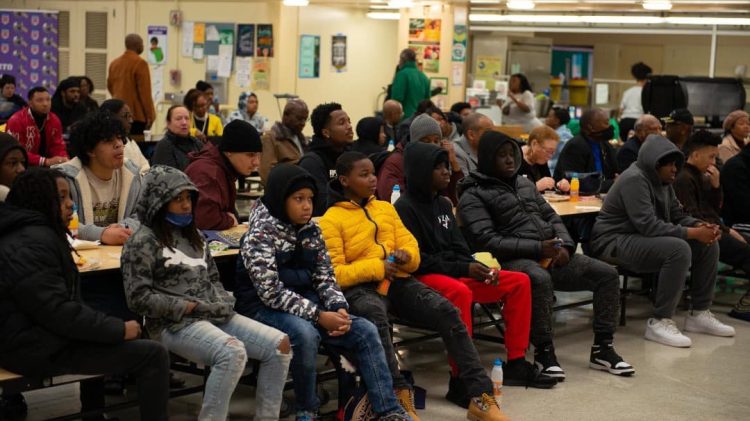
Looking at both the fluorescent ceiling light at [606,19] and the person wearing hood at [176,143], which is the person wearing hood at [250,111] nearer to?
the fluorescent ceiling light at [606,19]

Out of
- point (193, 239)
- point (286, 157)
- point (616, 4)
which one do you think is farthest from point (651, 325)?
point (616, 4)

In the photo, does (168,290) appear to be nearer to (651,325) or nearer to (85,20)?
(651,325)

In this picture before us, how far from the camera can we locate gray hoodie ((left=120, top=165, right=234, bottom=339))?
4051 mm

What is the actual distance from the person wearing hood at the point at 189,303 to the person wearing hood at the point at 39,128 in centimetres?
444

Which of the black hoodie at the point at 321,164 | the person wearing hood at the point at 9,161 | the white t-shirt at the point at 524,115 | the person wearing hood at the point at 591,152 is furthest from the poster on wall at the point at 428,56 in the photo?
the person wearing hood at the point at 9,161

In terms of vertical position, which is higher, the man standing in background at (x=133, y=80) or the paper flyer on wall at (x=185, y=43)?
the paper flyer on wall at (x=185, y=43)

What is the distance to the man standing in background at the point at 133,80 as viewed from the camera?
11.3 meters

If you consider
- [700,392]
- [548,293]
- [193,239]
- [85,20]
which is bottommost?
[700,392]

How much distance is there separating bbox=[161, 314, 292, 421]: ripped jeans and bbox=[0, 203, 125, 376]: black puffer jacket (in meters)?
0.41

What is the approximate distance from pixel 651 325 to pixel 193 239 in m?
3.57

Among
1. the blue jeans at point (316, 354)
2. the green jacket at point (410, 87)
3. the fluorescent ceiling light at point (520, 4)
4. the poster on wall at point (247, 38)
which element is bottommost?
the blue jeans at point (316, 354)

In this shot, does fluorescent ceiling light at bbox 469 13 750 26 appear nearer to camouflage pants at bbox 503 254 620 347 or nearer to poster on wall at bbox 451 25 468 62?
poster on wall at bbox 451 25 468 62

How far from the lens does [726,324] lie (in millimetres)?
7363

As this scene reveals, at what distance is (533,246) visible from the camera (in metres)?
5.79
